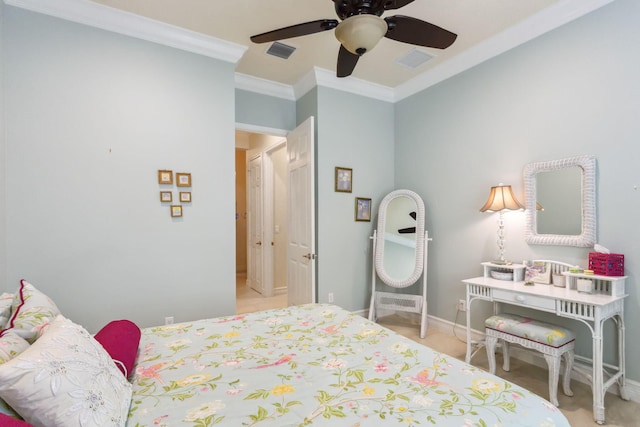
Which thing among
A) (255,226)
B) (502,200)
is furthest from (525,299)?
(255,226)

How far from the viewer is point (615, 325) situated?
2.23 m

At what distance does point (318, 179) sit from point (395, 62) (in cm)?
149

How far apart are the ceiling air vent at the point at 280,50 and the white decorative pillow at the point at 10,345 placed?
2837 millimetres

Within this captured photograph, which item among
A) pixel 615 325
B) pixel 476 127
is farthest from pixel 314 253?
pixel 615 325

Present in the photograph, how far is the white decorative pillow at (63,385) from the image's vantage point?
805 mm

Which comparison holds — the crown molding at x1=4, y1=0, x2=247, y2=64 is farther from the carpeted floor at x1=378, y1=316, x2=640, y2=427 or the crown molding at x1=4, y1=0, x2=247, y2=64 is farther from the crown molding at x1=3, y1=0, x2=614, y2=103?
the carpeted floor at x1=378, y1=316, x2=640, y2=427

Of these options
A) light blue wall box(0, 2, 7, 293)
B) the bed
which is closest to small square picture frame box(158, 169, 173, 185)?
light blue wall box(0, 2, 7, 293)

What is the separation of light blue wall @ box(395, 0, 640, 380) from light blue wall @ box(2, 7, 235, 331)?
2.23m

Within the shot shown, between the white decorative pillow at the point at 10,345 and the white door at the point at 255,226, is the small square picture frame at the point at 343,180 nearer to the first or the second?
the white door at the point at 255,226

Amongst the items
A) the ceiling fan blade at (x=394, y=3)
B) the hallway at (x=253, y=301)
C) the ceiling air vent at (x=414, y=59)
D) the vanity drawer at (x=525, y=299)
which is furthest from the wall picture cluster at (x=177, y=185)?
the vanity drawer at (x=525, y=299)

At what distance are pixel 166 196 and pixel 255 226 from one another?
2.73 m

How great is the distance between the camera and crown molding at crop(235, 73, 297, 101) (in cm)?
365

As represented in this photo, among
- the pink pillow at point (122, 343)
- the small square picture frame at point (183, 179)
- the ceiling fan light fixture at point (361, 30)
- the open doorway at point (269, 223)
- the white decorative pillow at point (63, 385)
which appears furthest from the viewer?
the open doorway at point (269, 223)

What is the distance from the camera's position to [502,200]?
8.87 feet
